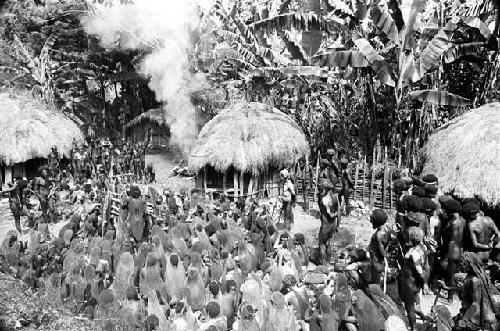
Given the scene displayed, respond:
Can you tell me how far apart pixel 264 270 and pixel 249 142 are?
6906 mm

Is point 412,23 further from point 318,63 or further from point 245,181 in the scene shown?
point 245,181

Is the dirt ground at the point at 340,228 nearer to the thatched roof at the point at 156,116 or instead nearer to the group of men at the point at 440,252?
the group of men at the point at 440,252

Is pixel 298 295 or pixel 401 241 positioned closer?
pixel 298 295

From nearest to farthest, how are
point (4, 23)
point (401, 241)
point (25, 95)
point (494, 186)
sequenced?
point (401, 241)
point (494, 186)
point (25, 95)
point (4, 23)

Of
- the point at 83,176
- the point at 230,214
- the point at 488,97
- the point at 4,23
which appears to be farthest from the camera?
the point at 4,23

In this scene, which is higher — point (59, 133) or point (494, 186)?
point (59, 133)

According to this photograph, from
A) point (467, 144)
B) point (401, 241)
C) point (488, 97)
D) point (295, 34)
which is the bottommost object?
point (401, 241)

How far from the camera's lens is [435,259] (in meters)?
7.41

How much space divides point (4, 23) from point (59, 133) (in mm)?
7215

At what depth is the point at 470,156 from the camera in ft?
31.6

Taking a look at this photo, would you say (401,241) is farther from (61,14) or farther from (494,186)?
(61,14)

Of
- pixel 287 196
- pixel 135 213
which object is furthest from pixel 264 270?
pixel 287 196

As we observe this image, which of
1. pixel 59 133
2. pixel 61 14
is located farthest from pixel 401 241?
pixel 61 14

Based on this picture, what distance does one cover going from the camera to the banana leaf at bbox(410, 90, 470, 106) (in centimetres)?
1162
